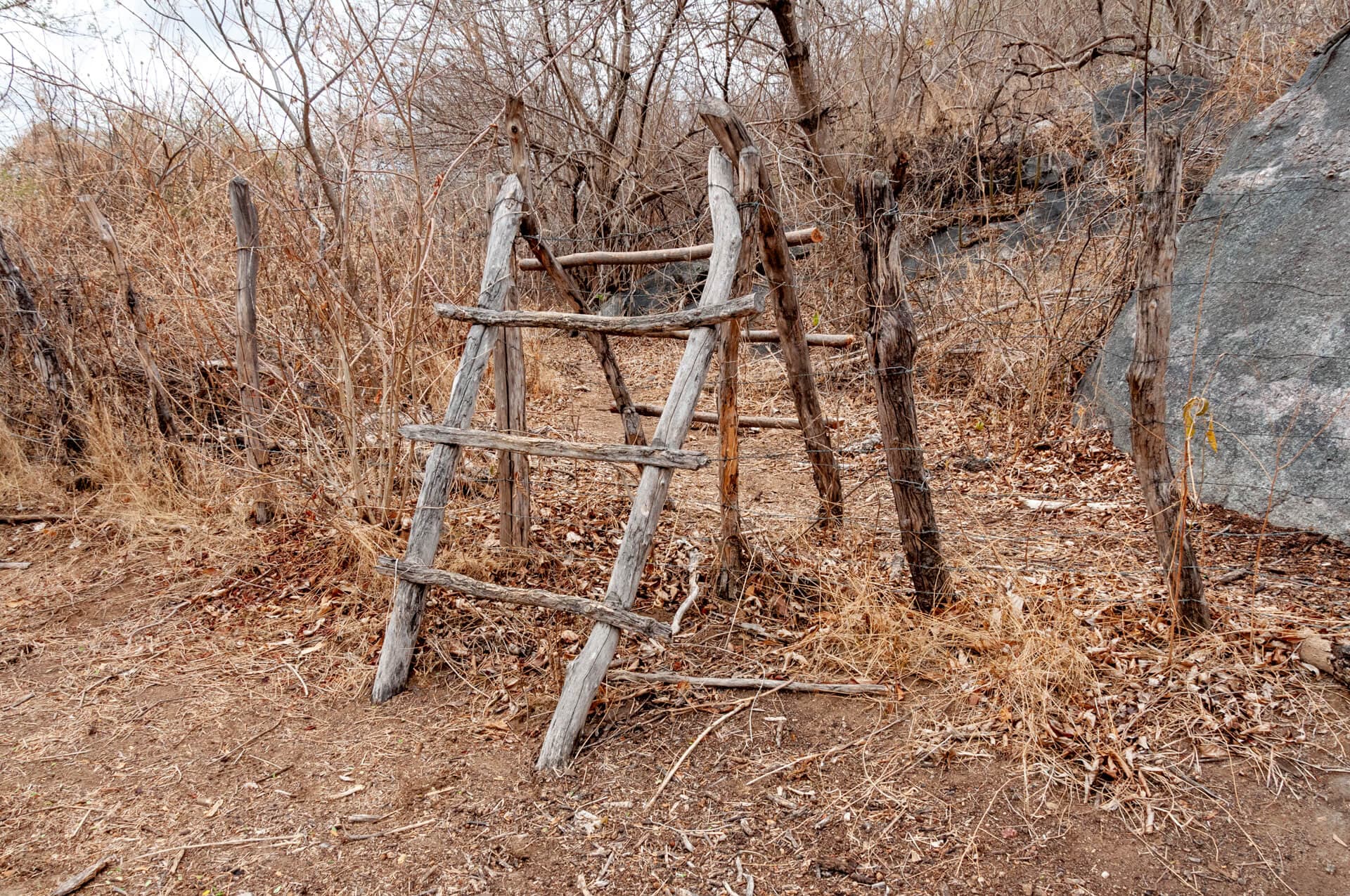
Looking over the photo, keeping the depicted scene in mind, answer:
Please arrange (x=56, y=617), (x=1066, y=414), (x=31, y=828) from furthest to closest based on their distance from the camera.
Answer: (x=1066, y=414)
(x=56, y=617)
(x=31, y=828)

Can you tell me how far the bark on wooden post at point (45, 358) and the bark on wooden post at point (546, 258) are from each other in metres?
3.60

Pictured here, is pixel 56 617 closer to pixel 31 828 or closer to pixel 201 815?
pixel 31 828

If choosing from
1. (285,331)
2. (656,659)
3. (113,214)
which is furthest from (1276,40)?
(113,214)

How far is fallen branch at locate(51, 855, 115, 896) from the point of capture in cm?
230

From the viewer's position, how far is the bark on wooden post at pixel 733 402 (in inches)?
126

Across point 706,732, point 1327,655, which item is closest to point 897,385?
point 706,732

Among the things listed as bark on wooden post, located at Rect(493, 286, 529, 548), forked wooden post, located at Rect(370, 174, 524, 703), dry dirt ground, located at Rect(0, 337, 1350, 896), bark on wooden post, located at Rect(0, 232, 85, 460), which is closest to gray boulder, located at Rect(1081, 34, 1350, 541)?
dry dirt ground, located at Rect(0, 337, 1350, 896)

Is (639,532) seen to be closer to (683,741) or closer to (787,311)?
(683,741)

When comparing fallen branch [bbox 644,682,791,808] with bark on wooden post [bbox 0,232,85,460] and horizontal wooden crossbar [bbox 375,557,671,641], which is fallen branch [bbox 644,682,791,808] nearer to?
horizontal wooden crossbar [bbox 375,557,671,641]

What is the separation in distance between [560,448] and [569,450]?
0.04m

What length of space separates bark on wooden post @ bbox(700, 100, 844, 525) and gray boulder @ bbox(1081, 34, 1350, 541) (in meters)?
1.99

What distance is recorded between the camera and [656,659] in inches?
133

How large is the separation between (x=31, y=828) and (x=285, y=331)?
2.73 m

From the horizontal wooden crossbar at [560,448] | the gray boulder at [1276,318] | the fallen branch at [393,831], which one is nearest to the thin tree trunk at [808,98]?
the gray boulder at [1276,318]
